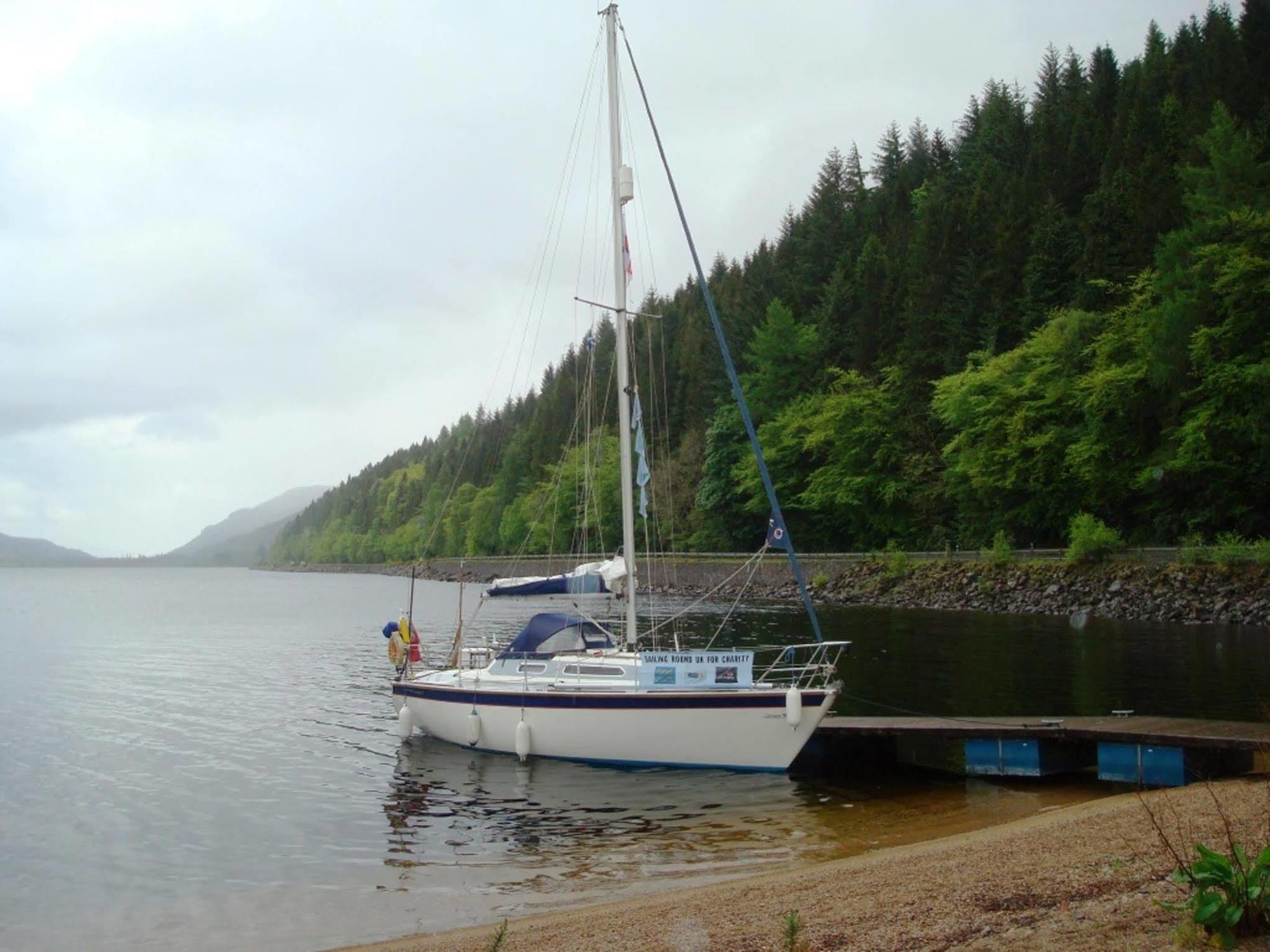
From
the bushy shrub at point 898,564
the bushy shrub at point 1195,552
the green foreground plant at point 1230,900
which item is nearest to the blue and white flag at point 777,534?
the green foreground plant at point 1230,900

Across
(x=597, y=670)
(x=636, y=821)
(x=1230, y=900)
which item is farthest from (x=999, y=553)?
(x=1230, y=900)

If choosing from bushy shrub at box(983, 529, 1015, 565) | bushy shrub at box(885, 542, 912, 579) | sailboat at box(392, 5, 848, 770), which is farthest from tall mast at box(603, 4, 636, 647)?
bushy shrub at box(885, 542, 912, 579)

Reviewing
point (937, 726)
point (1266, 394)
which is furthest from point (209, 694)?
point (1266, 394)

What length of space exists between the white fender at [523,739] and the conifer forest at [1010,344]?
6667mm

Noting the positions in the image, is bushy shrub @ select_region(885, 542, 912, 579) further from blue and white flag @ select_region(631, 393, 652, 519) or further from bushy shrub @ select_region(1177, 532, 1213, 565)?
blue and white flag @ select_region(631, 393, 652, 519)

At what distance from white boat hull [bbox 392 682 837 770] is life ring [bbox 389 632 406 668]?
4.19m

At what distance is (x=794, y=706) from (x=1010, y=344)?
56.7m

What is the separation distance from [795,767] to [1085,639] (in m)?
22.5

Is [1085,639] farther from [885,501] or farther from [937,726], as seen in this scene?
[885,501]

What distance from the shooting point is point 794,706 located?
2048 cm

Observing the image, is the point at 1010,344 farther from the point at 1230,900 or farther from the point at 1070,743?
the point at 1230,900

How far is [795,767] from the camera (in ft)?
72.8

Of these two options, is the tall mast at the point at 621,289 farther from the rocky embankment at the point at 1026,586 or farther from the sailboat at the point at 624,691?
the rocky embankment at the point at 1026,586

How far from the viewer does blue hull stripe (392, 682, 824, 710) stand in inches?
820
